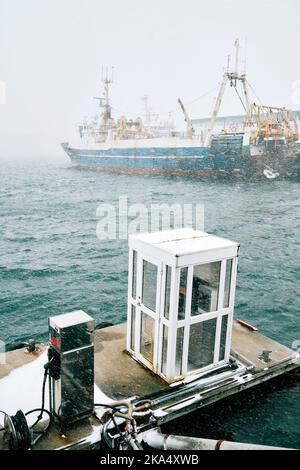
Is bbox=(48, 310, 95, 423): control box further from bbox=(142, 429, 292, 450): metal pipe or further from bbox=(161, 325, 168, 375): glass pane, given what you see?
bbox=(161, 325, 168, 375): glass pane

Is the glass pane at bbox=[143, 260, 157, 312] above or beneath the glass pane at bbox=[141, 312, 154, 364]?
above

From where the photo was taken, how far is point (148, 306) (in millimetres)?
6422

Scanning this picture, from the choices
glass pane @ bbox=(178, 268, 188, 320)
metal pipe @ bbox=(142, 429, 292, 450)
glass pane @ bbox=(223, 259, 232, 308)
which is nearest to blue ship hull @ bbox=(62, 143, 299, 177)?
glass pane @ bbox=(223, 259, 232, 308)

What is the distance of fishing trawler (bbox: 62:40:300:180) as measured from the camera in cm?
5406

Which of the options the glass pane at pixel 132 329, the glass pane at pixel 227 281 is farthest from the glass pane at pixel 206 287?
the glass pane at pixel 132 329

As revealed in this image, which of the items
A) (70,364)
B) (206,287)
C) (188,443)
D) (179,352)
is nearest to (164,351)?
(179,352)

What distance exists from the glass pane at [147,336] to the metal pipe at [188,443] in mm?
1412

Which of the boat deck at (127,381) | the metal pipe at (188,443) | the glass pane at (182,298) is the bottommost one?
the metal pipe at (188,443)

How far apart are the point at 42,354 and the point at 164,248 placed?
116 inches

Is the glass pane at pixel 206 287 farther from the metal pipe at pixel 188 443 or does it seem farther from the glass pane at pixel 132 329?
the metal pipe at pixel 188 443

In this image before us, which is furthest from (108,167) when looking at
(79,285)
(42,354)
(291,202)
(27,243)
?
(42,354)

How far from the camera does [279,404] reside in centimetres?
708

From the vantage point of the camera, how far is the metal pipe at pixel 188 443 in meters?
4.93
